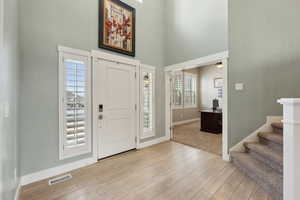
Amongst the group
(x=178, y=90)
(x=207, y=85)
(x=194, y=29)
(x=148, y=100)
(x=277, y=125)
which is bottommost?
(x=277, y=125)

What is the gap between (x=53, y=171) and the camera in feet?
7.50

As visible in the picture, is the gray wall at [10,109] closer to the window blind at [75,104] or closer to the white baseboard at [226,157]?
the window blind at [75,104]

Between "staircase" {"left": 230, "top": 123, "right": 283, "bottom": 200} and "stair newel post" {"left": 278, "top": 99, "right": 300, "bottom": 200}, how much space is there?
0.48 metres

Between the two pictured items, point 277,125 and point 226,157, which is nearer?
point 277,125

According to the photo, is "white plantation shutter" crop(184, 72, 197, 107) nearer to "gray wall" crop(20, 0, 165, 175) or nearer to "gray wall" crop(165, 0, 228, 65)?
"gray wall" crop(165, 0, 228, 65)

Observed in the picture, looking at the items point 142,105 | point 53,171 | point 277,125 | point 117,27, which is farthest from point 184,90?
point 53,171

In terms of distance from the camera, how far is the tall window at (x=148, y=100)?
364 centimetres

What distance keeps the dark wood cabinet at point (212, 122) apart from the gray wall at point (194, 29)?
2.47 meters

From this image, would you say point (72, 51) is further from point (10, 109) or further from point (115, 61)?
point (10, 109)

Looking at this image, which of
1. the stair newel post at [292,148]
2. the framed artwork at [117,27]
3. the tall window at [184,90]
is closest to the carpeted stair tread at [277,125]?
the stair newel post at [292,148]

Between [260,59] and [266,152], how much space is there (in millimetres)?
1728

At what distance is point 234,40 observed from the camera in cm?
281

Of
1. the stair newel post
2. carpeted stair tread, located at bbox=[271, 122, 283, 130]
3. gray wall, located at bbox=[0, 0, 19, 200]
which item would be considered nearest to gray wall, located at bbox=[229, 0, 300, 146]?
carpeted stair tread, located at bbox=[271, 122, 283, 130]

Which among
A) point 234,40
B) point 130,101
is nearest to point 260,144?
point 234,40
